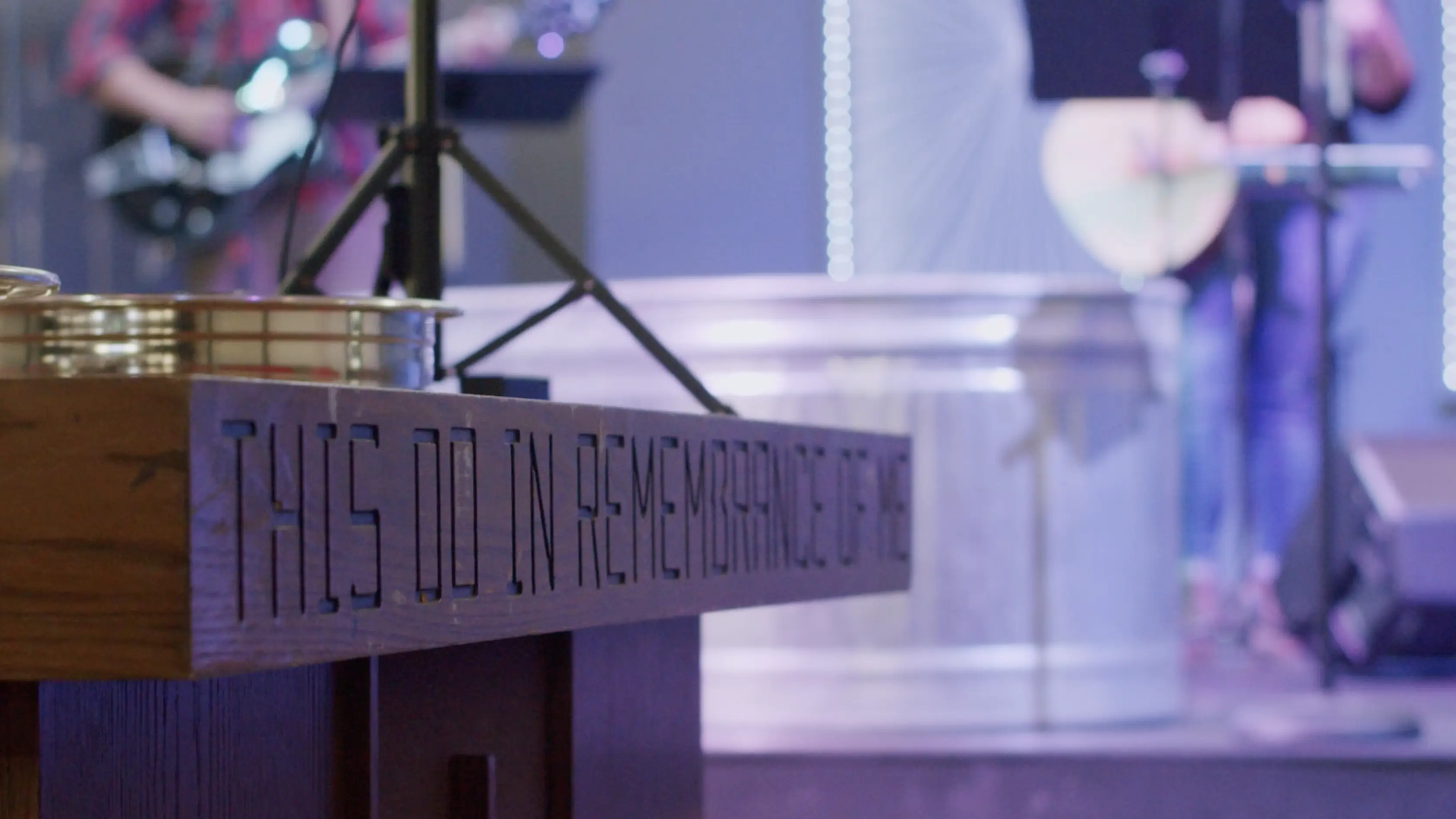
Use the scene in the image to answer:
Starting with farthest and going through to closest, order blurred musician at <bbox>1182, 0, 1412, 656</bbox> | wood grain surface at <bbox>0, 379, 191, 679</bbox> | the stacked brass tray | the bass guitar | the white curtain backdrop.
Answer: the white curtain backdrop, blurred musician at <bbox>1182, 0, 1412, 656</bbox>, the bass guitar, the stacked brass tray, wood grain surface at <bbox>0, 379, 191, 679</bbox>

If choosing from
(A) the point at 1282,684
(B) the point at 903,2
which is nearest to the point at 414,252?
(A) the point at 1282,684

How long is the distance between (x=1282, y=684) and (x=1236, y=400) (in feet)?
4.44

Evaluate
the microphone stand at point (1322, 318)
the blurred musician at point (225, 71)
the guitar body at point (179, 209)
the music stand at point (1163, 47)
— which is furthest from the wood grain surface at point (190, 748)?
the guitar body at point (179, 209)

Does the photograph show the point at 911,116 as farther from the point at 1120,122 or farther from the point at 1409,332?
the point at 1409,332

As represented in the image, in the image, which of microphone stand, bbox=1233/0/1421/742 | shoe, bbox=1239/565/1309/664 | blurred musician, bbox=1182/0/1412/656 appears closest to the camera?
microphone stand, bbox=1233/0/1421/742

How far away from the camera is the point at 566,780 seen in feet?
3.00

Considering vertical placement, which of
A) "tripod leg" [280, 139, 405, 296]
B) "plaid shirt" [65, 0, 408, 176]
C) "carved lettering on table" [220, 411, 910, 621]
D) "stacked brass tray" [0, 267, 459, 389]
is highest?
"plaid shirt" [65, 0, 408, 176]

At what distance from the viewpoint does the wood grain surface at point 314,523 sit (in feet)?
1.53

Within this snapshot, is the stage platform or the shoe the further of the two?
the shoe

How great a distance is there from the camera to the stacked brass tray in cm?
74

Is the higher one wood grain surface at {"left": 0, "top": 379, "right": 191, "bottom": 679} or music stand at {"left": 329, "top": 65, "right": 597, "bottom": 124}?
music stand at {"left": 329, "top": 65, "right": 597, "bottom": 124}

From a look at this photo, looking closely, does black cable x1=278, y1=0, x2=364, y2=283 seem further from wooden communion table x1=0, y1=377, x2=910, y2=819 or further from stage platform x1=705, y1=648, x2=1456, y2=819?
stage platform x1=705, y1=648, x2=1456, y2=819

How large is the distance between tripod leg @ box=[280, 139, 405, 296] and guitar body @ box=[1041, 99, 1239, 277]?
3130 mm

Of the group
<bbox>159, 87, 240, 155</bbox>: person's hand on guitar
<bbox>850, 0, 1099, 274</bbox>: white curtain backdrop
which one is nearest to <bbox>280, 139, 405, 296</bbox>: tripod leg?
<bbox>159, 87, 240, 155</bbox>: person's hand on guitar
